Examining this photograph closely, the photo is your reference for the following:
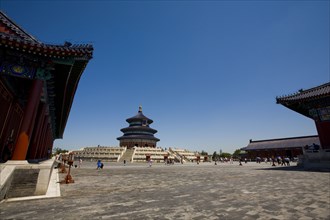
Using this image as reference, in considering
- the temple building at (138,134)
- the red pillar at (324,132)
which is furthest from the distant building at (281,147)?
the temple building at (138,134)

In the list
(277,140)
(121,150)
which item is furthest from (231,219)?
(277,140)

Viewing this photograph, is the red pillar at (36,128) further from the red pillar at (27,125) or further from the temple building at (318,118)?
the temple building at (318,118)

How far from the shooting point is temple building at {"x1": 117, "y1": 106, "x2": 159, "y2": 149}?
172ft

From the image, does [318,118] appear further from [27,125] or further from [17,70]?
[17,70]

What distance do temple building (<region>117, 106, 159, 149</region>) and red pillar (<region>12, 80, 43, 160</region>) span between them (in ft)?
148

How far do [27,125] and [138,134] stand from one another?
157 ft

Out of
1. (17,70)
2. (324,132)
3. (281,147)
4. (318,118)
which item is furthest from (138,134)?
(17,70)

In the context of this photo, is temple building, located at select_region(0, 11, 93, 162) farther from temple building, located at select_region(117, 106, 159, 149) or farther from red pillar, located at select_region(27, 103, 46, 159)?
temple building, located at select_region(117, 106, 159, 149)

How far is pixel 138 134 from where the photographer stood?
2149 inches

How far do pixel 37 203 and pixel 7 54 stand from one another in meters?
5.98

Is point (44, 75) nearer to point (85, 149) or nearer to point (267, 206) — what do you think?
point (267, 206)

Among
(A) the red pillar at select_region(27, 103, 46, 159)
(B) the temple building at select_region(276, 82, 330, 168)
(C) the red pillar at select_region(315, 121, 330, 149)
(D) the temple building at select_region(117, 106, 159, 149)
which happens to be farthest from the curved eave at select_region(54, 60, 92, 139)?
(D) the temple building at select_region(117, 106, 159, 149)

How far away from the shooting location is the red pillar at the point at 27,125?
6863 millimetres

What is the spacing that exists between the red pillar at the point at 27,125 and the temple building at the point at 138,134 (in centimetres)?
4518
